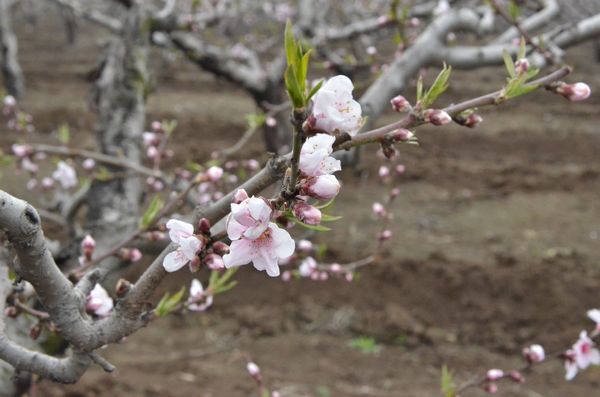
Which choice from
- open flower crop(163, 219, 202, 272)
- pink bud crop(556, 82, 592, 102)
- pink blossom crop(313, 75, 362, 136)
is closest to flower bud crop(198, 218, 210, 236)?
open flower crop(163, 219, 202, 272)

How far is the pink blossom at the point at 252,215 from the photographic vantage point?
72cm

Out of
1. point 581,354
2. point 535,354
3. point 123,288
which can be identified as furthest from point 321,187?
point 581,354

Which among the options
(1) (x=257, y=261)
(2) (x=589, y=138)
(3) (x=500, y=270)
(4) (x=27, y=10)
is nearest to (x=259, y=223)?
(1) (x=257, y=261)

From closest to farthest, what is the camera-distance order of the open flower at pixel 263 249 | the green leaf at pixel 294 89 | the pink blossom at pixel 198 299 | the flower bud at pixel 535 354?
the green leaf at pixel 294 89 < the open flower at pixel 263 249 < the pink blossom at pixel 198 299 < the flower bud at pixel 535 354

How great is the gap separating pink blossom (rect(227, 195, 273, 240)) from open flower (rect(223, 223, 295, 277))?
0.04 m

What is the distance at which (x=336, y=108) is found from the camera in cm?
73

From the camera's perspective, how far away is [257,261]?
0.81 m

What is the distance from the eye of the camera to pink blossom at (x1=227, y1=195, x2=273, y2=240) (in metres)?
0.72

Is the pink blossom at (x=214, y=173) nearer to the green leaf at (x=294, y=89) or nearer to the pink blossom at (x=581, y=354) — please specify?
the green leaf at (x=294, y=89)

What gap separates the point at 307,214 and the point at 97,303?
0.71 meters

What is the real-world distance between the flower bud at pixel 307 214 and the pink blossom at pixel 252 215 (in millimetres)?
45

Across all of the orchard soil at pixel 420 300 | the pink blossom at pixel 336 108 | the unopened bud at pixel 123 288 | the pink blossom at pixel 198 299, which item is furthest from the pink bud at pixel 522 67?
the orchard soil at pixel 420 300

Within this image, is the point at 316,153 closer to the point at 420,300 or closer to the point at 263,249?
the point at 263,249

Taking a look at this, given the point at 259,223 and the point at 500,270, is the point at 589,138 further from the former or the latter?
the point at 259,223
